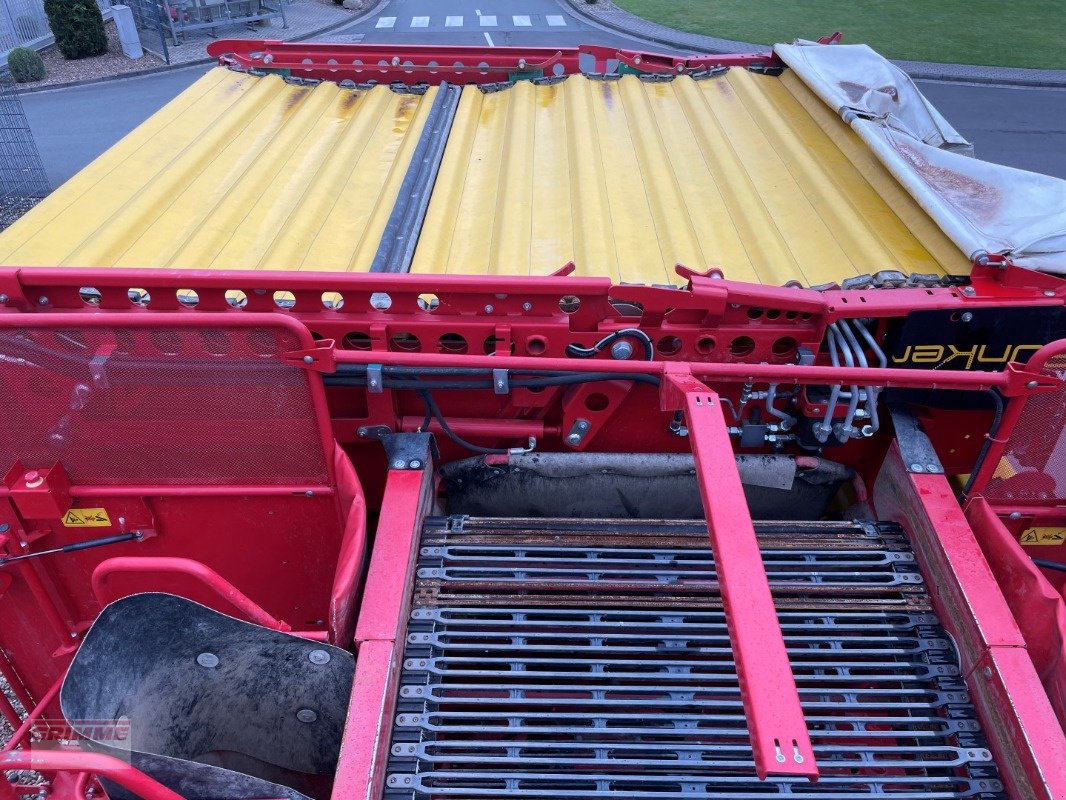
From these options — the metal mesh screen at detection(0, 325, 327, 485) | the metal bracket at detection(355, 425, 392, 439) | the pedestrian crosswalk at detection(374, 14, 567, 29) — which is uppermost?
the metal mesh screen at detection(0, 325, 327, 485)

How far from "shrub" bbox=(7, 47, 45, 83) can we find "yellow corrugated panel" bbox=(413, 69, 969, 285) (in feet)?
46.8

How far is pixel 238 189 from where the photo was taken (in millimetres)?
4703

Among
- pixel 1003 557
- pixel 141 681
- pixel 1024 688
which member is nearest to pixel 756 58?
pixel 1003 557

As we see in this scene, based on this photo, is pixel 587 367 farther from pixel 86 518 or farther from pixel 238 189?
pixel 238 189

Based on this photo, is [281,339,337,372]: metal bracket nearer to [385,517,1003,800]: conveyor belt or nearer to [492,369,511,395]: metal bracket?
[492,369,511,395]: metal bracket

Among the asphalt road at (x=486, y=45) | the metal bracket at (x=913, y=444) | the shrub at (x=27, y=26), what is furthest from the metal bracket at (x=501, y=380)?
the shrub at (x=27, y=26)

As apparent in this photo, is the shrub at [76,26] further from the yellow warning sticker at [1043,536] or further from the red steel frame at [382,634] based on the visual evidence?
the yellow warning sticker at [1043,536]

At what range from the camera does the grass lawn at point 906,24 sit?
1752 centimetres

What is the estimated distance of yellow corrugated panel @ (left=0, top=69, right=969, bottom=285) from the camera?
4016mm

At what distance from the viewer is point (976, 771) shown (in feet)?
9.01

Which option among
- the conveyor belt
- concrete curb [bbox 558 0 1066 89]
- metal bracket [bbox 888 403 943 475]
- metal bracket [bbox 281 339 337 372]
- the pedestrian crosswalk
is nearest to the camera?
the conveyor belt

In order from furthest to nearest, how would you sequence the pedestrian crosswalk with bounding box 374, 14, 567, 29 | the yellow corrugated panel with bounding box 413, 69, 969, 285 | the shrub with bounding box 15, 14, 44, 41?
the pedestrian crosswalk with bounding box 374, 14, 567, 29
the shrub with bounding box 15, 14, 44, 41
the yellow corrugated panel with bounding box 413, 69, 969, 285

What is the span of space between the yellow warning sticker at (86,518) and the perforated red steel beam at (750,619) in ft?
8.80

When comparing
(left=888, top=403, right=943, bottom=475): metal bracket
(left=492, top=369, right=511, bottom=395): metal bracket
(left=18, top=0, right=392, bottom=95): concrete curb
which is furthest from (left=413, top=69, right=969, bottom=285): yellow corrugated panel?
(left=18, top=0, right=392, bottom=95): concrete curb
